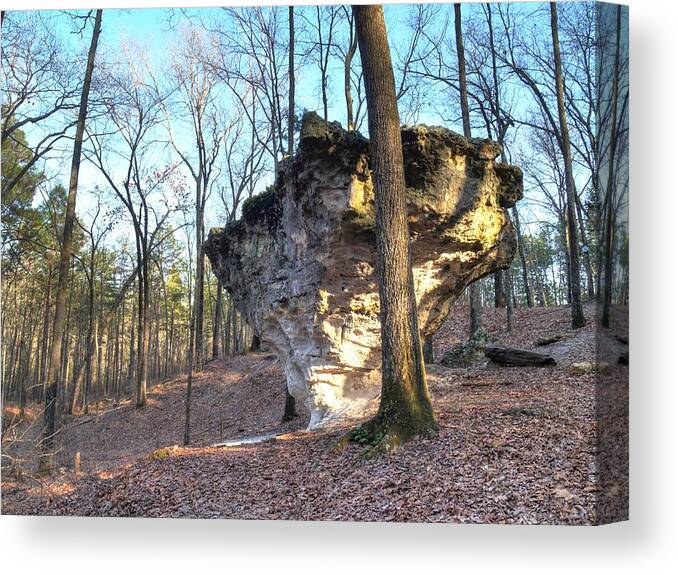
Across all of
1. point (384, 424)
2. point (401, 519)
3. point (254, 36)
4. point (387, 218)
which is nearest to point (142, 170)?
point (254, 36)

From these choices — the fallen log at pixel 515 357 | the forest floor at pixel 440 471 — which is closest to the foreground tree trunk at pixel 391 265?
the forest floor at pixel 440 471

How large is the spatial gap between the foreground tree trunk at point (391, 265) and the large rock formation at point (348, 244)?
1051 mm

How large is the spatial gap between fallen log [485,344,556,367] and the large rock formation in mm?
1230

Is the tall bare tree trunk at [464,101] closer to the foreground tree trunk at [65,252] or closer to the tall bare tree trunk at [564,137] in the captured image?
the tall bare tree trunk at [564,137]

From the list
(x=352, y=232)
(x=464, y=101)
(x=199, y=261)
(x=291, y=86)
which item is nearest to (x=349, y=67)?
(x=291, y=86)

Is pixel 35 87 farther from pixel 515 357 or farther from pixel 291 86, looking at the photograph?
pixel 515 357

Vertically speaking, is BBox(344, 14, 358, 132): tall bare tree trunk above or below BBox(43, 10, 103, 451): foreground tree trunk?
above

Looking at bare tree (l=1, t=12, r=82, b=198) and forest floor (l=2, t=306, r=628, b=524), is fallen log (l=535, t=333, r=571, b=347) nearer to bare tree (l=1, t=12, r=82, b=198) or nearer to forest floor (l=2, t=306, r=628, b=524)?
forest floor (l=2, t=306, r=628, b=524)

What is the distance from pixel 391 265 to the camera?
5.72 meters

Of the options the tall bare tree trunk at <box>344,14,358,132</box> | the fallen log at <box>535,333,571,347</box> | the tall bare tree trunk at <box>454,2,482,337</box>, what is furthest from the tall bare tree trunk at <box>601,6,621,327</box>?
the tall bare tree trunk at <box>344,14,358,132</box>

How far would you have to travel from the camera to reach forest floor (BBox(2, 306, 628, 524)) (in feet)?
15.1

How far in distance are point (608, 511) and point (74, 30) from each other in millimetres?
8725

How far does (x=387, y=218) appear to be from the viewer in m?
5.80

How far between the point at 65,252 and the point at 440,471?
21.7 feet
